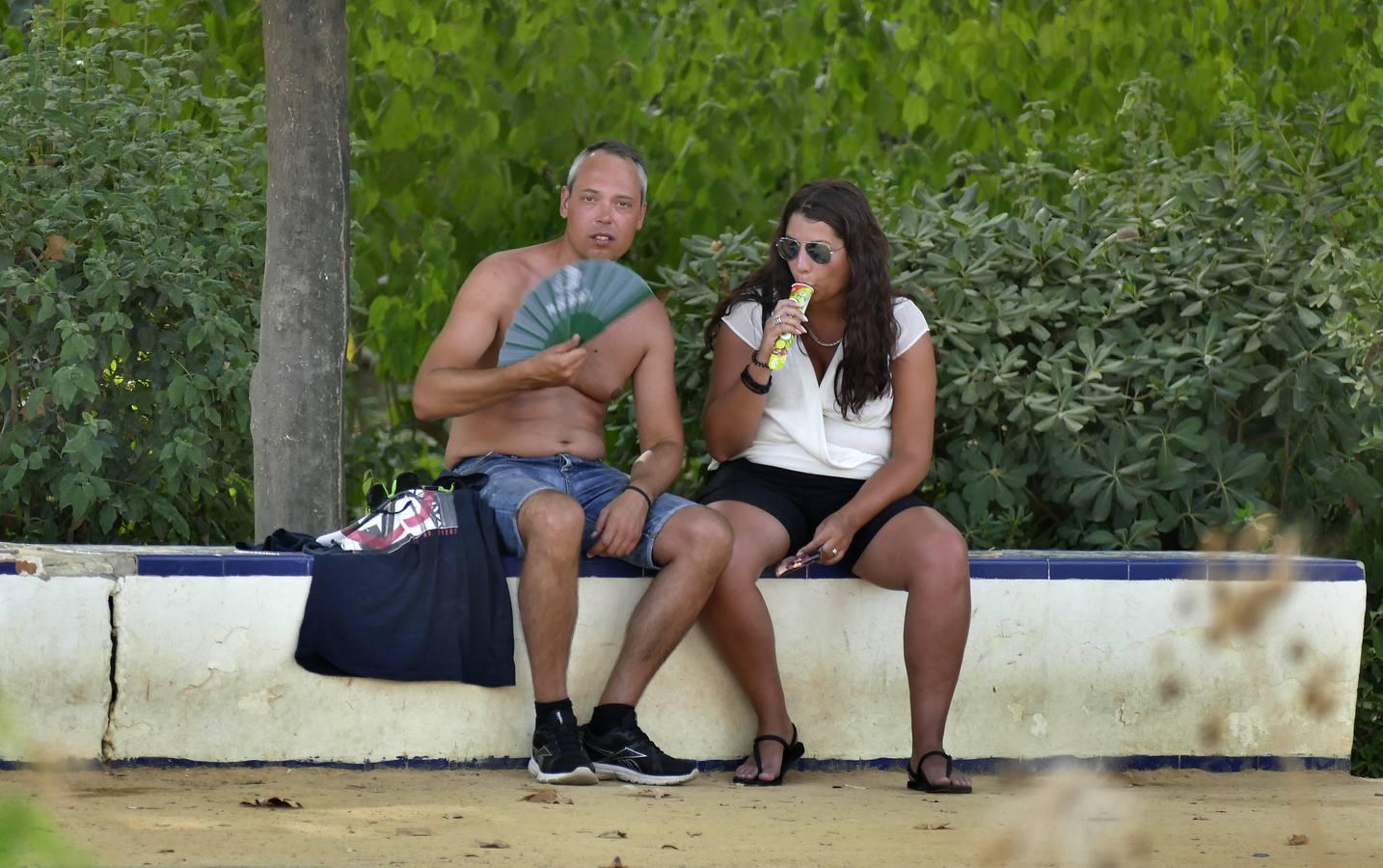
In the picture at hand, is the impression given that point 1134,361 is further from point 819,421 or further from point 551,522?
point 551,522

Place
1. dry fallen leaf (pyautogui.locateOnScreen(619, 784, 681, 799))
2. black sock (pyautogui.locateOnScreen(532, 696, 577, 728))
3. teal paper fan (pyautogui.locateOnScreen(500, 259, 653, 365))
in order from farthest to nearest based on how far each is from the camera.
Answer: teal paper fan (pyautogui.locateOnScreen(500, 259, 653, 365)) → black sock (pyautogui.locateOnScreen(532, 696, 577, 728)) → dry fallen leaf (pyautogui.locateOnScreen(619, 784, 681, 799))

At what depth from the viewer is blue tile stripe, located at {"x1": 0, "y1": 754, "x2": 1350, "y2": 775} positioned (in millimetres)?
4180

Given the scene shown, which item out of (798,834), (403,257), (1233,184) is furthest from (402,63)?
(798,834)

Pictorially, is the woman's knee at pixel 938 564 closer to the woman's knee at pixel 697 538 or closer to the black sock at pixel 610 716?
the woman's knee at pixel 697 538

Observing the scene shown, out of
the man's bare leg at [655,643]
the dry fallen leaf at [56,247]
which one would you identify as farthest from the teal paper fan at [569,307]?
the dry fallen leaf at [56,247]

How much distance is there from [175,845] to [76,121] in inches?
102

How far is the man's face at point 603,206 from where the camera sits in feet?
14.9

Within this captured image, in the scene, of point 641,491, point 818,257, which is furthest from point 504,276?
point 818,257

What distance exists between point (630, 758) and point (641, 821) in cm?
43

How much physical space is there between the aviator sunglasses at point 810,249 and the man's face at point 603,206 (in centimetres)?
43

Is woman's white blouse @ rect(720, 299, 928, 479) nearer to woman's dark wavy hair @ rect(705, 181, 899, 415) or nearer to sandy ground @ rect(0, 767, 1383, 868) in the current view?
woman's dark wavy hair @ rect(705, 181, 899, 415)

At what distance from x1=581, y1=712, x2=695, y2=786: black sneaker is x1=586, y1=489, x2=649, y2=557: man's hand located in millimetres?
388

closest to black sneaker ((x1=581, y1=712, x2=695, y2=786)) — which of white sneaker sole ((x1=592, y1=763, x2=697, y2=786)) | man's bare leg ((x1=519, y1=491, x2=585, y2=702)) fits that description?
white sneaker sole ((x1=592, y1=763, x2=697, y2=786))

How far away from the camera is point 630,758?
4059 millimetres
